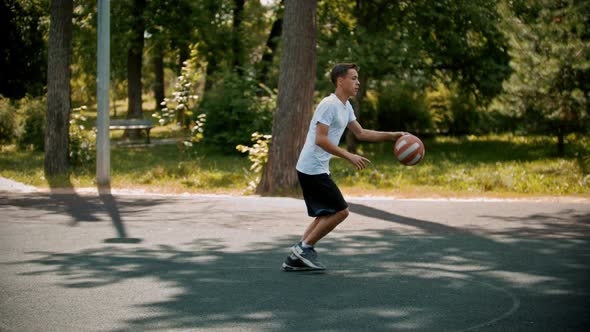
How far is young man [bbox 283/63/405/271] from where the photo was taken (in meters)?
7.41

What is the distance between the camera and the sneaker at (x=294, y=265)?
7.83 m

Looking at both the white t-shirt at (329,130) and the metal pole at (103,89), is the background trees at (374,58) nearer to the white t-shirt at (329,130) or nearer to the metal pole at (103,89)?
the metal pole at (103,89)

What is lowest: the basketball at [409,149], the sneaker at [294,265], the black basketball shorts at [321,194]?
the sneaker at [294,265]

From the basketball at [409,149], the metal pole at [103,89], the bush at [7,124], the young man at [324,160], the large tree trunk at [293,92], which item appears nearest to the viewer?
the young man at [324,160]

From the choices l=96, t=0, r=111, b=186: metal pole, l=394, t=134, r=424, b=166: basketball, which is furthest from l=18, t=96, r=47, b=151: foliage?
l=394, t=134, r=424, b=166: basketball

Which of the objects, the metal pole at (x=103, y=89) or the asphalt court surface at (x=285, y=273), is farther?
the metal pole at (x=103, y=89)

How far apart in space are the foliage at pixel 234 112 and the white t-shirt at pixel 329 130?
16.8 metres

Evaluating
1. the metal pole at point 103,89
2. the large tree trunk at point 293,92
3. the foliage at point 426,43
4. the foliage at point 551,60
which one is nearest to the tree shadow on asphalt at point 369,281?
the large tree trunk at point 293,92

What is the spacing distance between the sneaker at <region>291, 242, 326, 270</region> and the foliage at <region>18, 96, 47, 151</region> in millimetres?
19411

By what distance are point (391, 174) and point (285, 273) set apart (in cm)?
1089

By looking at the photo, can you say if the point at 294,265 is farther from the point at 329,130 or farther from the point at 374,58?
the point at 374,58

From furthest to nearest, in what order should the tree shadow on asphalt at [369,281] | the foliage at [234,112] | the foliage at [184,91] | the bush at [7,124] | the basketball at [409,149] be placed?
1. the bush at [7,124]
2. the foliage at [234,112]
3. the foliage at [184,91]
4. the basketball at [409,149]
5. the tree shadow on asphalt at [369,281]

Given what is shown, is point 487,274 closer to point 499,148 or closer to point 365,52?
point 365,52

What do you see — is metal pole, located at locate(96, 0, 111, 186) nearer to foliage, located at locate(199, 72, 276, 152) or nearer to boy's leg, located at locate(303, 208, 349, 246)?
boy's leg, located at locate(303, 208, 349, 246)
